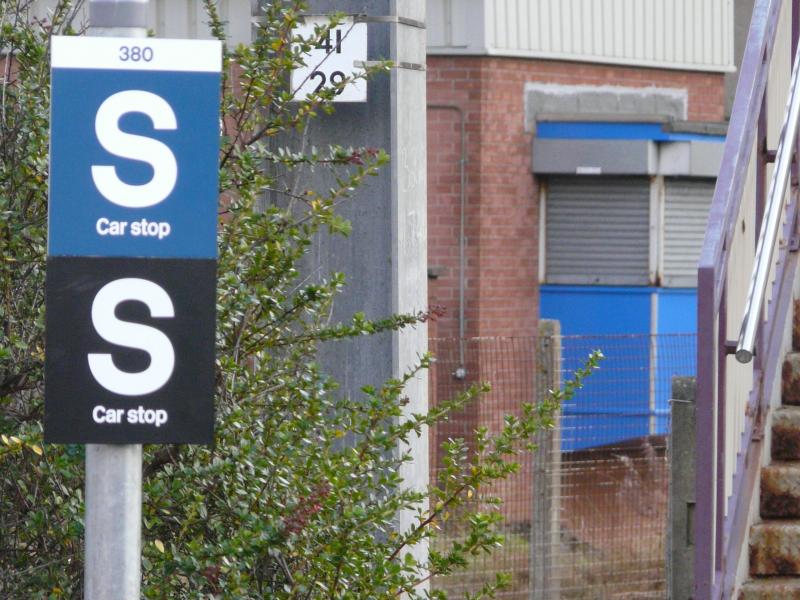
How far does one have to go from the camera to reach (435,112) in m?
13.4

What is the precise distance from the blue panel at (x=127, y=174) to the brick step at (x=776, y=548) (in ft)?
8.87

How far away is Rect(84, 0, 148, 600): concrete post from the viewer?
2.87m

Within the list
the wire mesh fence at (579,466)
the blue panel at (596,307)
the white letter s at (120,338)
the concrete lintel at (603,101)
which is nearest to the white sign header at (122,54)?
the white letter s at (120,338)

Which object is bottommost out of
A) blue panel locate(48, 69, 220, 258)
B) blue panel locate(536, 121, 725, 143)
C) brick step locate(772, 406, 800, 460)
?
brick step locate(772, 406, 800, 460)

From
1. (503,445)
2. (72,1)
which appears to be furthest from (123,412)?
(72,1)

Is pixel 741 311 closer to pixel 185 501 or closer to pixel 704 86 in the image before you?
pixel 185 501

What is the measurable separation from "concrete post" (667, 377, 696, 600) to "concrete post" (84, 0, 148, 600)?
99.4 inches

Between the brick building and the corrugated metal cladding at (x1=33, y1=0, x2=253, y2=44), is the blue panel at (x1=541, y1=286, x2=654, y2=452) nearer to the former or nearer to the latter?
the brick building

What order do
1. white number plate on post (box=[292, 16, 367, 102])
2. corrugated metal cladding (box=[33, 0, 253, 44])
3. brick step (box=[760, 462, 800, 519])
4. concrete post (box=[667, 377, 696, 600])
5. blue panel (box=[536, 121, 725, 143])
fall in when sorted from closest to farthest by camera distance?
white number plate on post (box=[292, 16, 367, 102]), concrete post (box=[667, 377, 696, 600]), brick step (box=[760, 462, 800, 519]), corrugated metal cladding (box=[33, 0, 253, 44]), blue panel (box=[536, 121, 725, 143])

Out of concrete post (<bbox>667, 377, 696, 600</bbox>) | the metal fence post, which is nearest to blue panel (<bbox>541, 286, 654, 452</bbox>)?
the metal fence post

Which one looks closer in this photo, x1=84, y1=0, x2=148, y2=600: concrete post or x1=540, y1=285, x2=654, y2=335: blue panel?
x1=84, y1=0, x2=148, y2=600: concrete post

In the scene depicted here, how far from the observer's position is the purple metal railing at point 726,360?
424 cm

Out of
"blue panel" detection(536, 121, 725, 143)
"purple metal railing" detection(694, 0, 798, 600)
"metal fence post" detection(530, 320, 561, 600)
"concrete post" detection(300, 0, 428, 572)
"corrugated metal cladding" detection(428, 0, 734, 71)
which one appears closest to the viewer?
"purple metal railing" detection(694, 0, 798, 600)

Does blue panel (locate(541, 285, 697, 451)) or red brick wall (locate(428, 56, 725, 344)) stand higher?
red brick wall (locate(428, 56, 725, 344))
